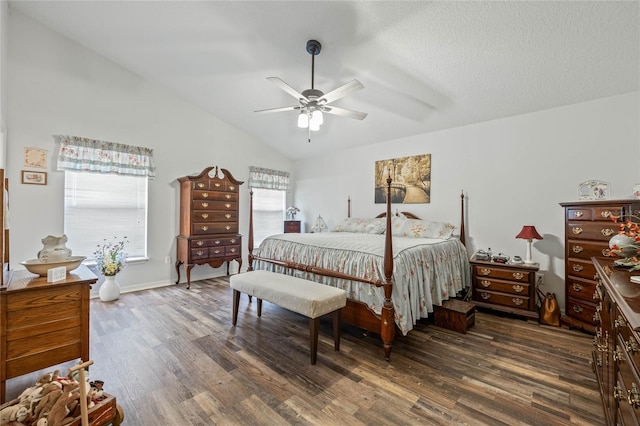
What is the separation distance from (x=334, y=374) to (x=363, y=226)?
2737 mm

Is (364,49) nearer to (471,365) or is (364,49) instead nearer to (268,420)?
(471,365)

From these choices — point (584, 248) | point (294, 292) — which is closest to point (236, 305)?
point (294, 292)

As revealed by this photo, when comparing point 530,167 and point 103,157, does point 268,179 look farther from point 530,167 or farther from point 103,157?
point 530,167

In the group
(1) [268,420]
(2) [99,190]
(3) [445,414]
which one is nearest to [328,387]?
(1) [268,420]

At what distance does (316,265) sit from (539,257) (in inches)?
110

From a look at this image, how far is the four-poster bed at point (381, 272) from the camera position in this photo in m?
2.33

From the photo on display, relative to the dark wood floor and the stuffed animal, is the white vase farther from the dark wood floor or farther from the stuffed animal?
the stuffed animal

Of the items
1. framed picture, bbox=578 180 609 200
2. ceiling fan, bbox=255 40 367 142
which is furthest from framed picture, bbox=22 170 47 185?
framed picture, bbox=578 180 609 200

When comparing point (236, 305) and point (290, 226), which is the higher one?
point (290, 226)

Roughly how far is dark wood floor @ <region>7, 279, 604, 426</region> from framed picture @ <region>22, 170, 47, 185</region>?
6.22ft

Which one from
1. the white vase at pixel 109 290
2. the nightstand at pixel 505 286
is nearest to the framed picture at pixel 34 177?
the white vase at pixel 109 290

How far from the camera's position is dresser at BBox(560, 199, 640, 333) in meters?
2.55

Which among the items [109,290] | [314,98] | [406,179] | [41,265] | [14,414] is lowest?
[109,290]

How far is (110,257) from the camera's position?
3.75 metres
